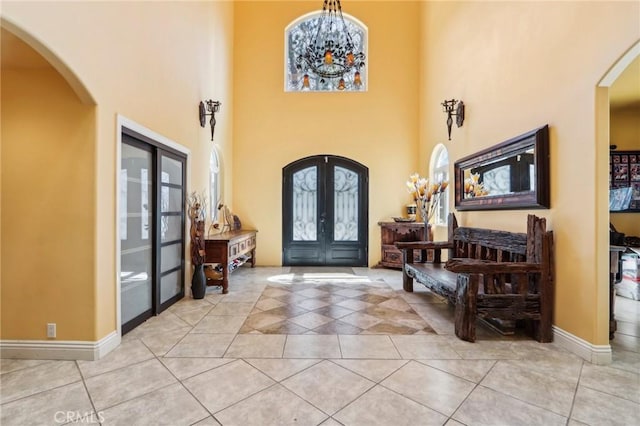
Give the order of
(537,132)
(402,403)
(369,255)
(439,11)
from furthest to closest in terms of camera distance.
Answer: (369,255)
(439,11)
(537,132)
(402,403)

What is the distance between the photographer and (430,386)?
1.98 m

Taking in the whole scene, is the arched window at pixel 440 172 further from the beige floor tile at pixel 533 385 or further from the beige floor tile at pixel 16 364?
the beige floor tile at pixel 16 364

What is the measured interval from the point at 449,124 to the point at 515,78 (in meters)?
1.47

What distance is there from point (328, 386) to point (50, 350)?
2.30 metres

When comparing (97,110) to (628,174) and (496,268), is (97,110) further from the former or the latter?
(628,174)

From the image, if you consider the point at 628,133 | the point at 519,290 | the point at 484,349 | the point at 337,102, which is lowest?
the point at 484,349

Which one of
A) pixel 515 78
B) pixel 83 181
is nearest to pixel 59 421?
pixel 83 181

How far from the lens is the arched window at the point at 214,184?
17.5 ft

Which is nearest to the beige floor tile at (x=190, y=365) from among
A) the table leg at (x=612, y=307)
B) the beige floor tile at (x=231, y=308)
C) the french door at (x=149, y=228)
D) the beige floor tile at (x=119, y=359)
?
the beige floor tile at (x=119, y=359)

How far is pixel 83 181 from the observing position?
234cm

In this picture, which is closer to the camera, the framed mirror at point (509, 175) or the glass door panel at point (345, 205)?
the framed mirror at point (509, 175)

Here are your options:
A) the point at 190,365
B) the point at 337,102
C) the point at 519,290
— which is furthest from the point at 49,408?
the point at 337,102

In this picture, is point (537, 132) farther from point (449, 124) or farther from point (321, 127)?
point (321, 127)

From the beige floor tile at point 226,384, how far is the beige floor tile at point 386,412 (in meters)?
0.61
